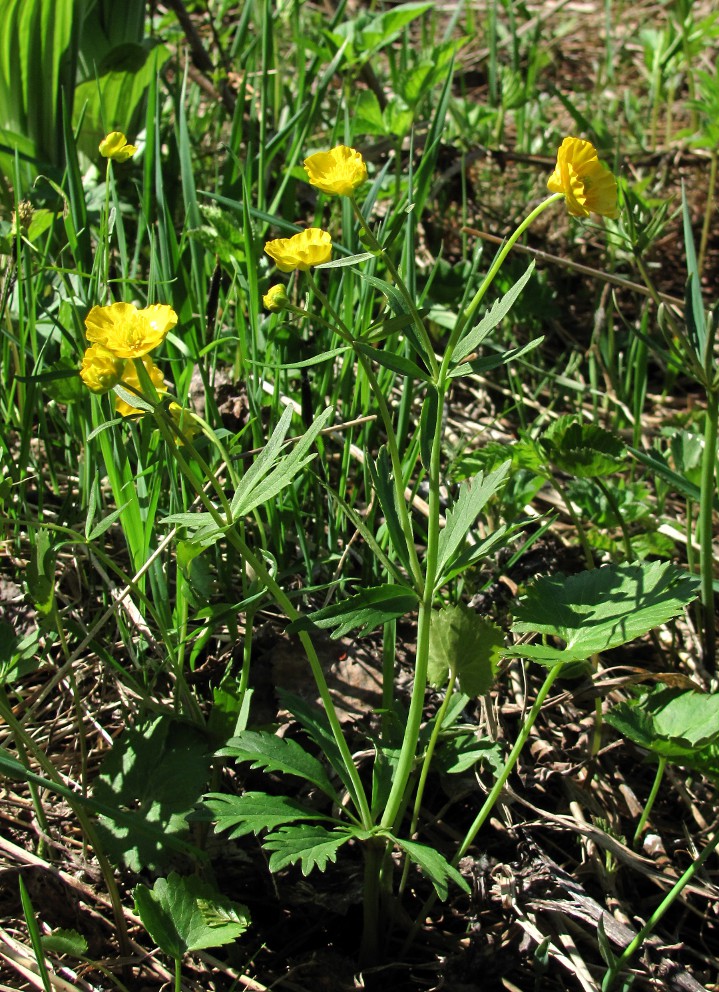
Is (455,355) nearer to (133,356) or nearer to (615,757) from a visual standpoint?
(133,356)

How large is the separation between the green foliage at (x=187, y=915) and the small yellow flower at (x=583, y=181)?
0.94m

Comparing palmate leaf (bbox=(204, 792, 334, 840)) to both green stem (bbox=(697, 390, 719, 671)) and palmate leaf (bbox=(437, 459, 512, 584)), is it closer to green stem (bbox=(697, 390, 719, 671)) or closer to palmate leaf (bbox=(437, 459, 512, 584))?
palmate leaf (bbox=(437, 459, 512, 584))

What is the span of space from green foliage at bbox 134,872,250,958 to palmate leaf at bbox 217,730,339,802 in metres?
0.17

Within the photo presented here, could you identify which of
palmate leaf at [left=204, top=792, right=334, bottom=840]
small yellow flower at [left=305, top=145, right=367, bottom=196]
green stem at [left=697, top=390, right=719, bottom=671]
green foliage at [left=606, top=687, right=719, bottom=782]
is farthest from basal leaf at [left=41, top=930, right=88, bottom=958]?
green stem at [left=697, top=390, right=719, bottom=671]

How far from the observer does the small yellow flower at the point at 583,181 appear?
1051 millimetres

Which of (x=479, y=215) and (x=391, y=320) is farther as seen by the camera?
(x=479, y=215)

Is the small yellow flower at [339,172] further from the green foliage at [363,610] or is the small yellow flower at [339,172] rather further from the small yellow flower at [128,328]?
the green foliage at [363,610]

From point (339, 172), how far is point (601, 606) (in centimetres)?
65

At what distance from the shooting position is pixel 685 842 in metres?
1.47

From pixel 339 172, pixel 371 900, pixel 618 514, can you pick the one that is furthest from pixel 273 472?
pixel 618 514

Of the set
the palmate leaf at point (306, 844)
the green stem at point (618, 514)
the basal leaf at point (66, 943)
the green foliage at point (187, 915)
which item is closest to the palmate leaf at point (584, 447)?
the green stem at point (618, 514)

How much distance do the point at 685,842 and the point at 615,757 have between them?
18cm

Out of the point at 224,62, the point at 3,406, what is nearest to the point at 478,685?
the point at 3,406

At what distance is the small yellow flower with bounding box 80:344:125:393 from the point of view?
40.3 inches
